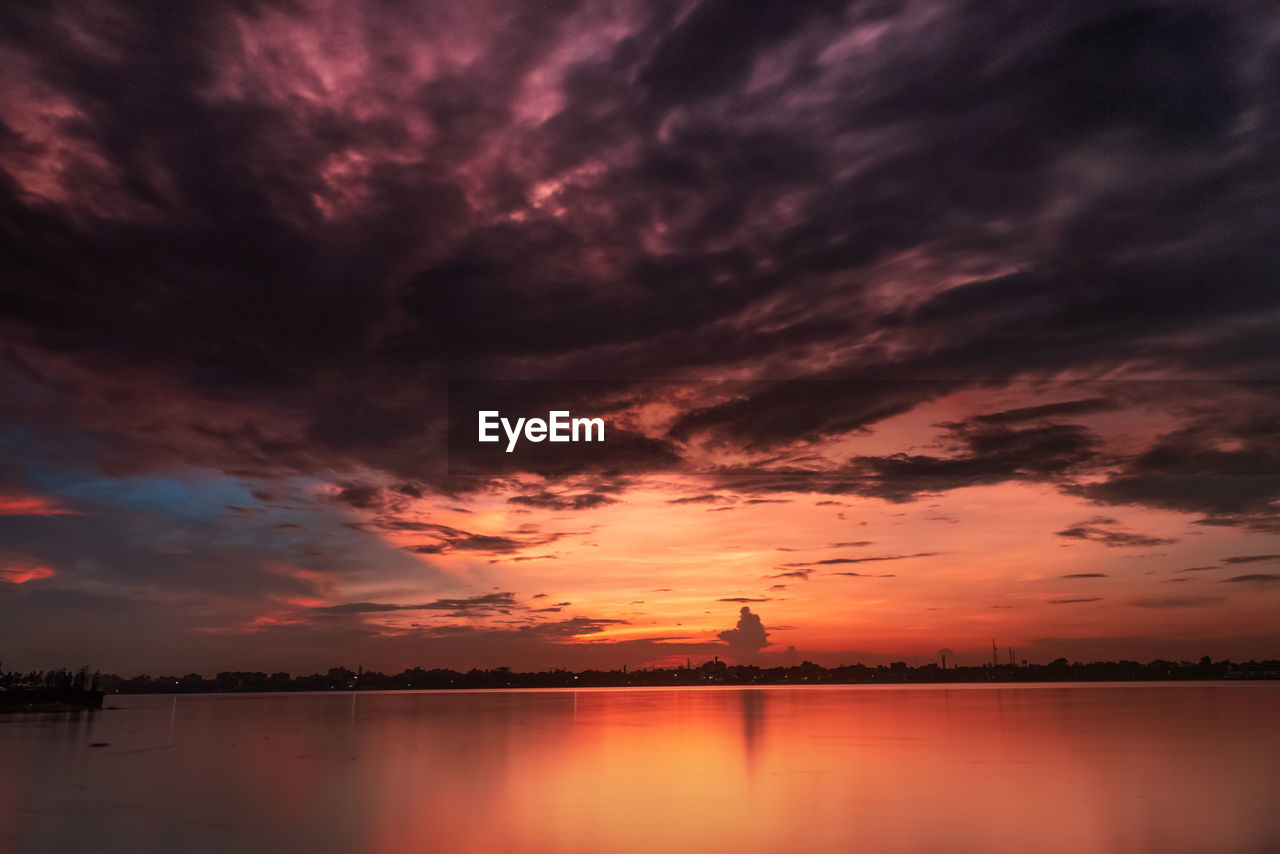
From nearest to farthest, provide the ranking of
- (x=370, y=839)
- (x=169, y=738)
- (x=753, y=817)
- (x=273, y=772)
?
1. (x=370, y=839)
2. (x=753, y=817)
3. (x=273, y=772)
4. (x=169, y=738)

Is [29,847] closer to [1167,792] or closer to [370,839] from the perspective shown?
[370,839]

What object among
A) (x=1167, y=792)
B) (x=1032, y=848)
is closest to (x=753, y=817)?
(x=1032, y=848)

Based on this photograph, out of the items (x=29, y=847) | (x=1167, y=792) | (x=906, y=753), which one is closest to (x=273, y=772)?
(x=29, y=847)

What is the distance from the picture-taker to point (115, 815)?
3441cm

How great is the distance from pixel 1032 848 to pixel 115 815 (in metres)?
34.6

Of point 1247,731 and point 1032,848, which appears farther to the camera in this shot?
point 1247,731

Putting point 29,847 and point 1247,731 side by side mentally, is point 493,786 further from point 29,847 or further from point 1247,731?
point 1247,731

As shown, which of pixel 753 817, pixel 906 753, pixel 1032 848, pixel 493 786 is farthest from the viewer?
pixel 906 753

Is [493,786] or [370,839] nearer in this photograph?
[370,839]

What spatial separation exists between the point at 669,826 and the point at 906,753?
31.9 m

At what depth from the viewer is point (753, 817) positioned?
33.7 m

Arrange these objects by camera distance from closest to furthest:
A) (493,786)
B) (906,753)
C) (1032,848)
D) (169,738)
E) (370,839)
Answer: (1032,848) < (370,839) < (493,786) < (906,753) < (169,738)

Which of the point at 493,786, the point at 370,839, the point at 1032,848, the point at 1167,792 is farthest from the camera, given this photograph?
the point at 493,786

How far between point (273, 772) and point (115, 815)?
16425 mm
